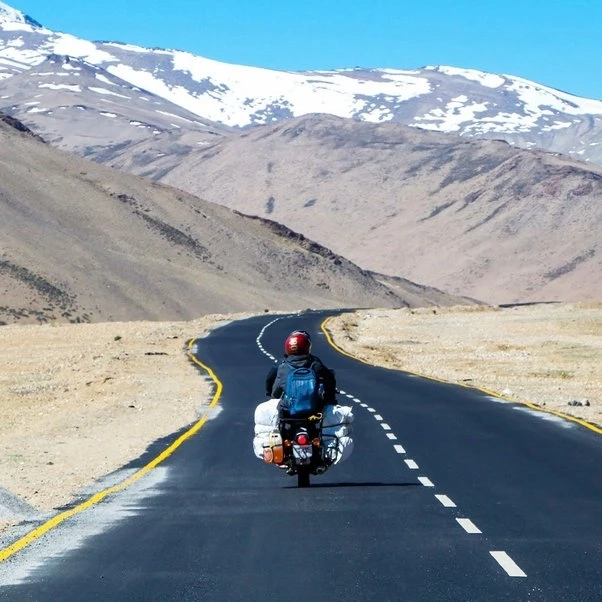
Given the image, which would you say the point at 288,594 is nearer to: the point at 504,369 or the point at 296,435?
the point at 296,435

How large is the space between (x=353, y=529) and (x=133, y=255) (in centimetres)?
12236

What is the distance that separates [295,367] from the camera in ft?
49.2

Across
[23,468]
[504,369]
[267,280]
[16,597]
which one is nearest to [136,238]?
[267,280]

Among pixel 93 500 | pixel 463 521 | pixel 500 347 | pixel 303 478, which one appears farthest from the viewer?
pixel 500 347

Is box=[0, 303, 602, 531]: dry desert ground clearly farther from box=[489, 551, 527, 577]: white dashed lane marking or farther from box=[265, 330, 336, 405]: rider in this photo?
box=[489, 551, 527, 577]: white dashed lane marking

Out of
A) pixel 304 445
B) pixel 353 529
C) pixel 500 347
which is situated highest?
pixel 304 445

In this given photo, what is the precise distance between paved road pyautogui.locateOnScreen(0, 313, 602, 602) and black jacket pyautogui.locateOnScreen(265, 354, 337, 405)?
1.12m

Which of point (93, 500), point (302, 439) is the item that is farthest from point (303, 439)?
point (93, 500)

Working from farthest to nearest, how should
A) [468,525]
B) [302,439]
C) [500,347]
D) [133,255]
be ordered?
[133,255], [500,347], [302,439], [468,525]

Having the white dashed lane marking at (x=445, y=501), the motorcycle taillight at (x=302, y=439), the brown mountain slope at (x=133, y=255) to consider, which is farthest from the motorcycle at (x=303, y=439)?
the brown mountain slope at (x=133, y=255)

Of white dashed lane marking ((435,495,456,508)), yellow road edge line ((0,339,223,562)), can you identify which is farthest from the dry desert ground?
white dashed lane marking ((435,495,456,508))

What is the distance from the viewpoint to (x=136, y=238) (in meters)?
141

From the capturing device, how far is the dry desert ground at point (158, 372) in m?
20.5

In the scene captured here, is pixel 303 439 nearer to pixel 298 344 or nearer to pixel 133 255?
pixel 298 344
